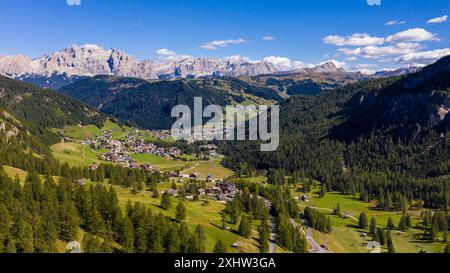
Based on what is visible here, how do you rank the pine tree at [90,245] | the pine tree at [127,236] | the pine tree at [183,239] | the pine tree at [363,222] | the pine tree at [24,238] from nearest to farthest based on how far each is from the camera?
1. the pine tree at [24,238]
2. the pine tree at [90,245]
3. the pine tree at [127,236]
4. the pine tree at [183,239]
5. the pine tree at [363,222]

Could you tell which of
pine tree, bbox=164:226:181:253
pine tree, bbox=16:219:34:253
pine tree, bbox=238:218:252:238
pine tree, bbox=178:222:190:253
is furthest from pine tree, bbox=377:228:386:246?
pine tree, bbox=16:219:34:253

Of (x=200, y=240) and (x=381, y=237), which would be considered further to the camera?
(x=381, y=237)

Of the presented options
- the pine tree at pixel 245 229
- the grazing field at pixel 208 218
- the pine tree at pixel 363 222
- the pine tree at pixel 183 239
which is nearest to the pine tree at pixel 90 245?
the pine tree at pixel 183 239

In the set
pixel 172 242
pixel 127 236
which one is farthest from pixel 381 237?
pixel 127 236

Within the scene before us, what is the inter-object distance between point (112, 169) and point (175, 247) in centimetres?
10740

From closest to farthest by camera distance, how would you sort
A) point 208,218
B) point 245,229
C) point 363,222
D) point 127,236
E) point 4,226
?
point 4,226
point 127,236
point 245,229
point 208,218
point 363,222

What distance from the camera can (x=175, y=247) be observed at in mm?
95375

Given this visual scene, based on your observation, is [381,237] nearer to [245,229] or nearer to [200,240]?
[245,229]

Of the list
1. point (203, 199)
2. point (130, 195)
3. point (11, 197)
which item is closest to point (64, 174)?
point (130, 195)

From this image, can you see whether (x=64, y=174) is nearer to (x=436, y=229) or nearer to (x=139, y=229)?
(x=139, y=229)

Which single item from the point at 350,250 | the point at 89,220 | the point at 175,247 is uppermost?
the point at 89,220

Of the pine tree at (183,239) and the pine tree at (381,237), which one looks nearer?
the pine tree at (183,239)

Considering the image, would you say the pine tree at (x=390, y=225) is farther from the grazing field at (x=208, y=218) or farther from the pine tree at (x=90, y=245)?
the pine tree at (x=90, y=245)
